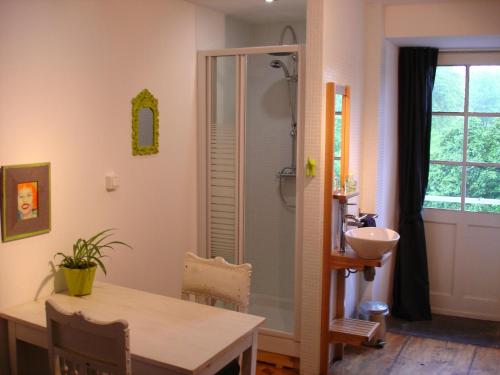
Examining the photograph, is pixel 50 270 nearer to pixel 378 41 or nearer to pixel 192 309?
pixel 192 309

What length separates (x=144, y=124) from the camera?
3.43 meters

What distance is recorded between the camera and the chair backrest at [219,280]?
2.92 m

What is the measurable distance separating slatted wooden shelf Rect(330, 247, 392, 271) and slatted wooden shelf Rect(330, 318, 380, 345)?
38cm

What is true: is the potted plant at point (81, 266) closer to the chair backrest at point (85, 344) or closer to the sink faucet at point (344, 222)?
the chair backrest at point (85, 344)

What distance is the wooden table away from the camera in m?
2.23

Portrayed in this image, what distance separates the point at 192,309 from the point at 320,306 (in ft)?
3.91

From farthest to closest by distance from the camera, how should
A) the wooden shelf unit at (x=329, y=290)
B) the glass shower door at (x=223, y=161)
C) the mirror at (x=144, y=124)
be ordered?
the glass shower door at (x=223, y=161) < the wooden shelf unit at (x=329, y=290) < the mirror at (x=144, y=124)

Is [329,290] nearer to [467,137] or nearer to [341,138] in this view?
[341,138]

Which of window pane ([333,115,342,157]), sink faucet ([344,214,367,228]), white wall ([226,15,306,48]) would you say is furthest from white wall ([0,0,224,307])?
sink faucet ([344,214,367,228])

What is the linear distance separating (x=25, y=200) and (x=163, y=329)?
2.77 ft

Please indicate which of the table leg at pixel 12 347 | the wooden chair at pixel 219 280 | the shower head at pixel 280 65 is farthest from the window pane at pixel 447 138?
the table leg at pixel 12 347

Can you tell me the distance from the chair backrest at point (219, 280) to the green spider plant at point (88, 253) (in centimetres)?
42

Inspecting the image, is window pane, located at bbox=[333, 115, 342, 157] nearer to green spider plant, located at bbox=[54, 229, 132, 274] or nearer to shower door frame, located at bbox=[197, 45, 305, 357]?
shower door frame, located at bbox=[197, 45, 305, 357]

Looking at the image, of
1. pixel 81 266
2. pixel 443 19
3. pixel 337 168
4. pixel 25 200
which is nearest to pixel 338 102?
pixel 337 168
